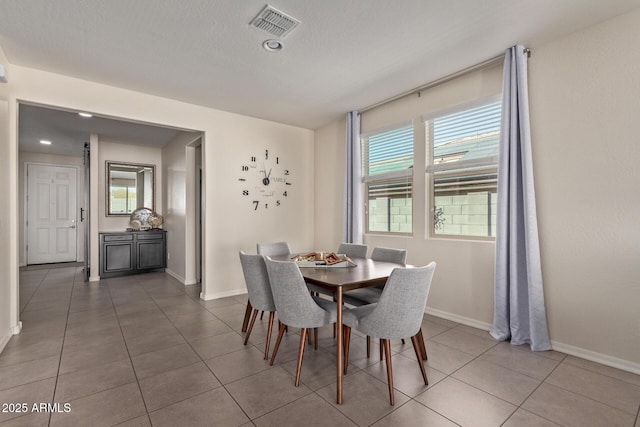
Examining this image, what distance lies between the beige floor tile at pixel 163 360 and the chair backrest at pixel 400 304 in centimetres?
152

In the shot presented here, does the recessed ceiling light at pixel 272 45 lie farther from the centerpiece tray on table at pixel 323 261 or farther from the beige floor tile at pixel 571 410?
the beige floor tile at pixel 571 410

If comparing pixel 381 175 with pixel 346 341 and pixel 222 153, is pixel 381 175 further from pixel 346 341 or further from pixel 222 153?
pixel 346 341

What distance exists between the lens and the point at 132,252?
578 cm

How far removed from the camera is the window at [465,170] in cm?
309

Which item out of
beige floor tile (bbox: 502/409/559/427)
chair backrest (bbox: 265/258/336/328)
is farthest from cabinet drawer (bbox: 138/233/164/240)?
beige floor tile (bbox: 502/409/559/427)

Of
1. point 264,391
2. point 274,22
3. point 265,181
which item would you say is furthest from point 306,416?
point 265,181

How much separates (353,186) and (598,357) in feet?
9.81

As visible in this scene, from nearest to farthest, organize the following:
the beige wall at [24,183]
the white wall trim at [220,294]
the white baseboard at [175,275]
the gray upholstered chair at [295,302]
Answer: the gray upholstered chair at [295,302] → the white wall trim at [220,294] → the white baseboard at [175,275] → the beige wall at [24,183]

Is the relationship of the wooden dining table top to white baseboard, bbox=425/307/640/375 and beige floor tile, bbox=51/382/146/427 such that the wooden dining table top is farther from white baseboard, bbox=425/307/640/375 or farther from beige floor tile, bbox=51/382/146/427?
white baseboard, bbox=425/307/640/375

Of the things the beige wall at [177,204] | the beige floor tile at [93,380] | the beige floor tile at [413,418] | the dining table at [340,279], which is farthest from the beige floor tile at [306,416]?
the beige wall at [177,204]

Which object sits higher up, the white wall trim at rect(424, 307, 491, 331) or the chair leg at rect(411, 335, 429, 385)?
the chair leg at rect(411, 335, 429, 385)

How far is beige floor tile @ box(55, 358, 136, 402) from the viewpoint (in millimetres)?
1988

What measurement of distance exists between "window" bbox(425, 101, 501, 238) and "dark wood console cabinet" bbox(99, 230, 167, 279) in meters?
5.23

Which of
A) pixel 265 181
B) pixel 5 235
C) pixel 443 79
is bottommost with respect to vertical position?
pixel 5 235
